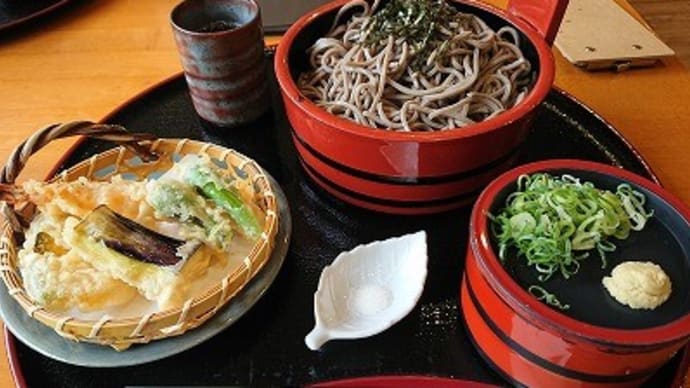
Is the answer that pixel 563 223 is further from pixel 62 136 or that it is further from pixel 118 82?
pixel 118 82

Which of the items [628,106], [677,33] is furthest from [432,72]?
[677,33]

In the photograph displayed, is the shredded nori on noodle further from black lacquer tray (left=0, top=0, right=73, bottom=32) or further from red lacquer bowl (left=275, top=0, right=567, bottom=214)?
black lacquer tray (left=0, top=0, right=73, bottom=32)

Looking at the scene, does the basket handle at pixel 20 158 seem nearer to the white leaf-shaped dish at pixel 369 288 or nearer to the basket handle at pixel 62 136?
the basket handle at pixel 62 136

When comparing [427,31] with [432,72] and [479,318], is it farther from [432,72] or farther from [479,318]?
[479,318]

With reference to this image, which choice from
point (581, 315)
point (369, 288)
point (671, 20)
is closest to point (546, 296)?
point (581, 315)

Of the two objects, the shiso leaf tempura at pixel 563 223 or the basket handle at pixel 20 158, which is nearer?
the shiso leaf tempura at pixel 563 223

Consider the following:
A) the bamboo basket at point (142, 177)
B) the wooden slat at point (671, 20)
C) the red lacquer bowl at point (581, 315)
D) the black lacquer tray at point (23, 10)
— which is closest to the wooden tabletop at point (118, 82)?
the black lacquer tray at point (23, 10)
